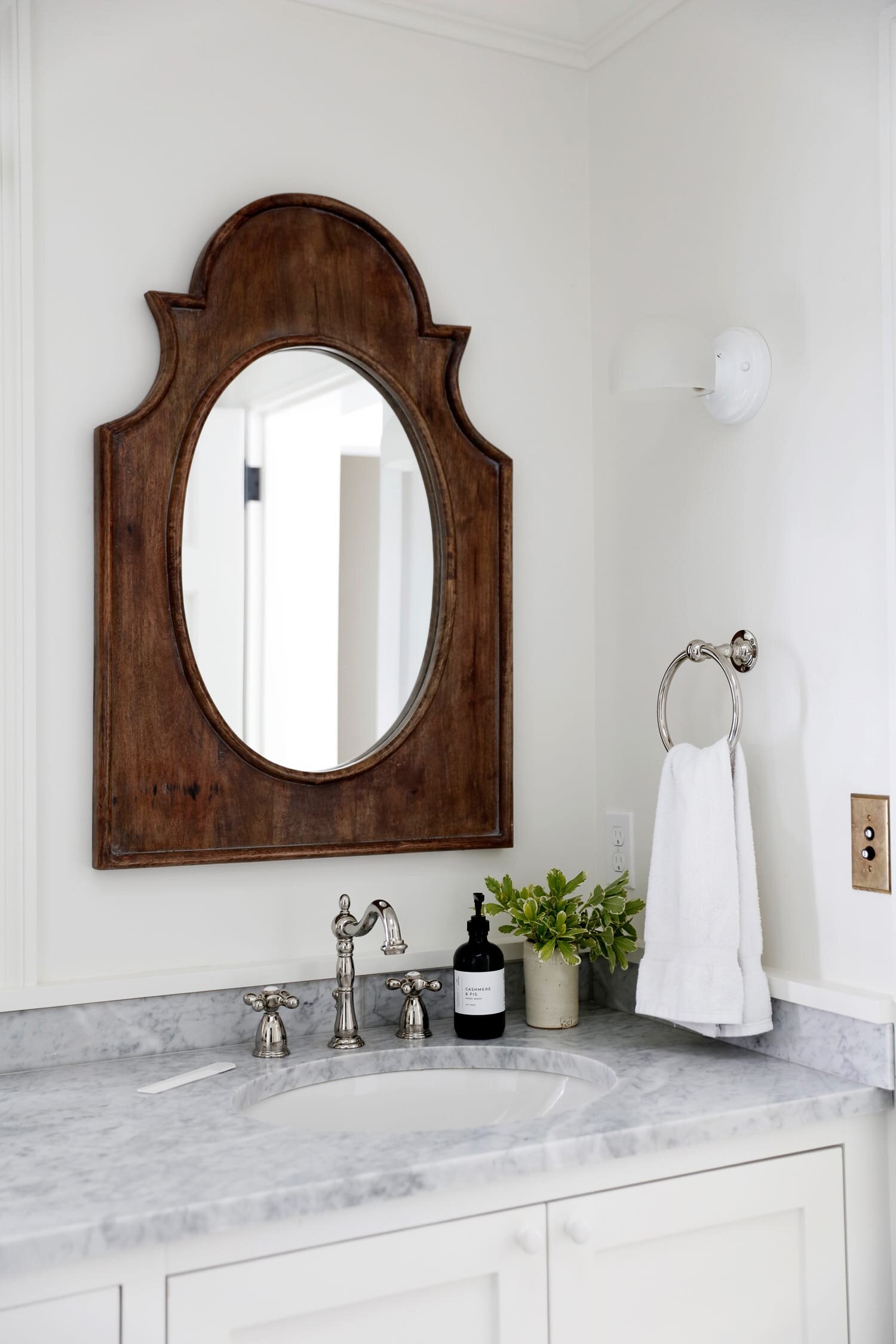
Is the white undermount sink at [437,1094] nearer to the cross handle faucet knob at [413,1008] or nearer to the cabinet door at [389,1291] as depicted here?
the cross handle faucet knob at [413,1008]

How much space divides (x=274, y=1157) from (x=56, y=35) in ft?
4.70

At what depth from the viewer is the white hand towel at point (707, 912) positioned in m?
1.53

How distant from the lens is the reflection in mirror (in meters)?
1.69

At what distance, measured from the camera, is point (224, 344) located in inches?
67.0

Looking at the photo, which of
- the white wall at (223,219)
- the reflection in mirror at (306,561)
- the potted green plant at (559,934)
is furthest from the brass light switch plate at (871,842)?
the reflection in mirror at (306,561)

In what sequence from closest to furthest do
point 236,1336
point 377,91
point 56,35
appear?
point 236,1336 < point 56,35 < point 377,91

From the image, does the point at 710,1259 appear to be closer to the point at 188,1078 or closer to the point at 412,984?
the point at 412,984

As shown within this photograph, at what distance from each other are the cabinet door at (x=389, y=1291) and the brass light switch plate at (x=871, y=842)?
55 cm

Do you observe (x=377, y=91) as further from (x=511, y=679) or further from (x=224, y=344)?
(x=511, y=679)

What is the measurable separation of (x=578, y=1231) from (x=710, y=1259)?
0.65 feet

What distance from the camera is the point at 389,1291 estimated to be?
46.7 inches

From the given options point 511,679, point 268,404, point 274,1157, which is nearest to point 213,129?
point 268,404

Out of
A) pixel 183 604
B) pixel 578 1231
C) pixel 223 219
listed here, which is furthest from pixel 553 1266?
pixel 223 219

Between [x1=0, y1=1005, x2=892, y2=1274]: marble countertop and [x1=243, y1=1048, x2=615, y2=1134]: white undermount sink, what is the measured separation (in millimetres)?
10
